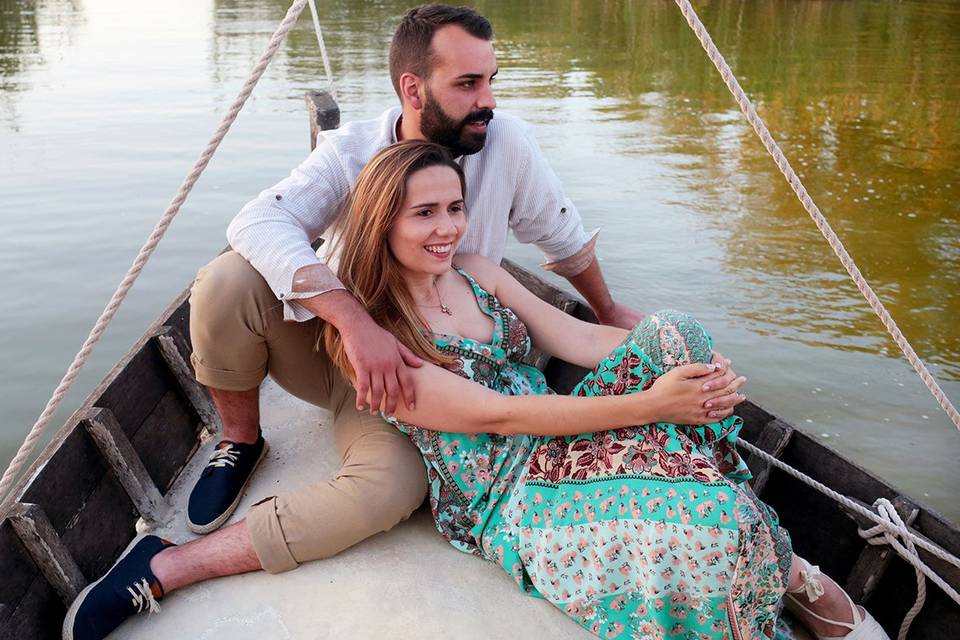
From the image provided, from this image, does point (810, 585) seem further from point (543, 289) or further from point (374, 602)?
point (543, 289)

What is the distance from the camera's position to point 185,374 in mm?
2902

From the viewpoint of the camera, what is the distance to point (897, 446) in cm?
440

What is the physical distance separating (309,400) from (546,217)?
39.9 inches

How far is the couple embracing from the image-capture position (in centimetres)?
191

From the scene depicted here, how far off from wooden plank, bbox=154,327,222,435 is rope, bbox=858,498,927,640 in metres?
2.04

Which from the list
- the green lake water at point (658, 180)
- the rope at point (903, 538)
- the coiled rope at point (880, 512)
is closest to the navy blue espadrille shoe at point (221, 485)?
the coiled rope at point (880, 512)

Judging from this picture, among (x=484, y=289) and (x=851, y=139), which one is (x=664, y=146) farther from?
(x=484, y=289)

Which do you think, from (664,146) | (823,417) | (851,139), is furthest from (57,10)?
(823,417)

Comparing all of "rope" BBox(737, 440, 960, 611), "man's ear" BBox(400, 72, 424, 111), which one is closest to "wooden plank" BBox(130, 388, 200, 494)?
"man's ear" BBox(400, 72, 424, 111)

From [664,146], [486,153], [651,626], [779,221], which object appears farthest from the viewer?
[664,146]

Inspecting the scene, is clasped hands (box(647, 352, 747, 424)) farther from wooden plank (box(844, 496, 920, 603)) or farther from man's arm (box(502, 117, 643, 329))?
man's arm (box(502, 117, 643, 329))

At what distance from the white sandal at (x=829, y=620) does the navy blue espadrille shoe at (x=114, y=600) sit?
1.49 meters

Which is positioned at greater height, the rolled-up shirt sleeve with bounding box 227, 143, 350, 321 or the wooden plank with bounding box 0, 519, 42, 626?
the rolled-up shirt sleeve with bounding box 227, 143, 350, 321

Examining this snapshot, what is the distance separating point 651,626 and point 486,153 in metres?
1.53
